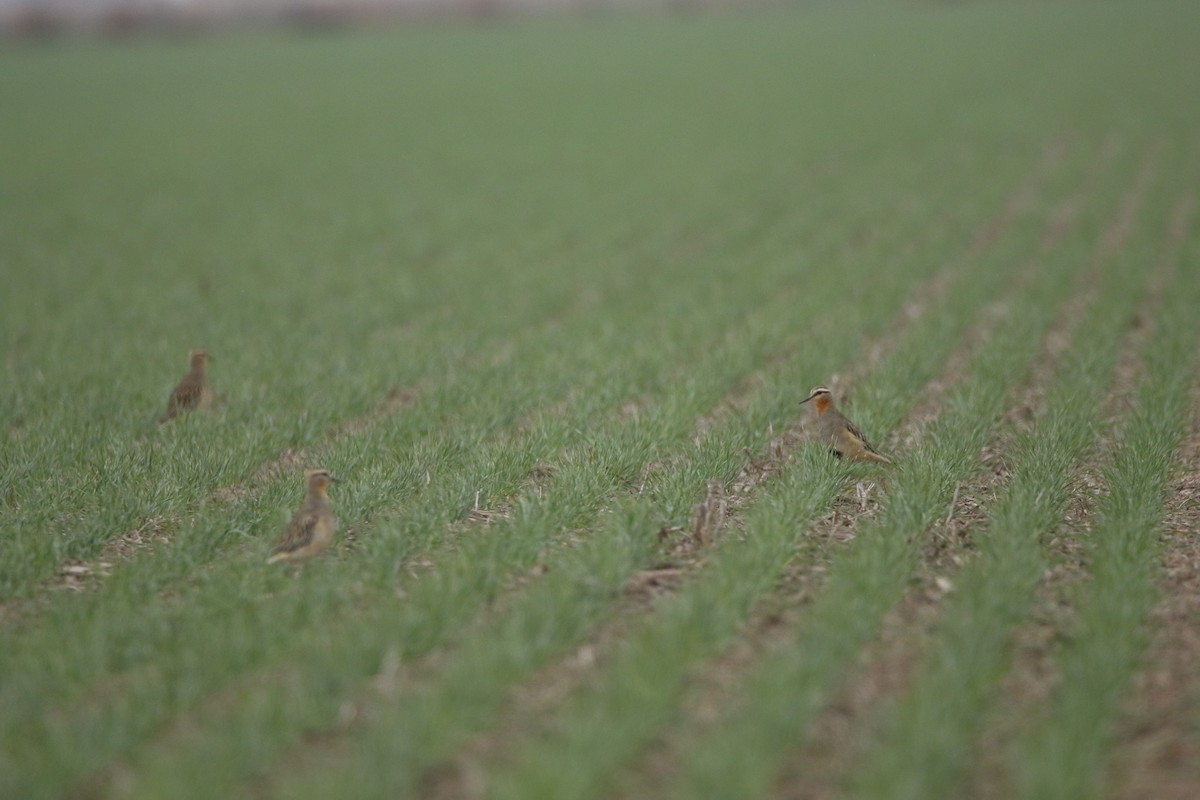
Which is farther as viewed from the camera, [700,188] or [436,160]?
[436,160]

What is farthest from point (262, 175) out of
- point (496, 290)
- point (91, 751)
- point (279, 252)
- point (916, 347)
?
point (91, 751)

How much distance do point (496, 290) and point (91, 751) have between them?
9.49 metres

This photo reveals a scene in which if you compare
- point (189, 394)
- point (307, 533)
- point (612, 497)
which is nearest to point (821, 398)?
point (612, 497)

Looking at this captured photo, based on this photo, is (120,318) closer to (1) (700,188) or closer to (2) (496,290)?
(2) (496,290)

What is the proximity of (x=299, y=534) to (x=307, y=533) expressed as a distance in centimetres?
4

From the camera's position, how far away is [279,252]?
52.0 ft

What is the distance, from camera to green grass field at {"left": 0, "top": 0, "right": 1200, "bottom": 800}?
4387 mm

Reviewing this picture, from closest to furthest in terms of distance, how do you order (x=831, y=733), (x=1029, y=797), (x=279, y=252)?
1. (x=1029, y=797)
2. (x=831, y=733)
3. (x=279, y=252)

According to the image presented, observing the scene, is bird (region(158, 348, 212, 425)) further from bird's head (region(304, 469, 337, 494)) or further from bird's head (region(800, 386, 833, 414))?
bird's head (region(800, 386, 833, 414))

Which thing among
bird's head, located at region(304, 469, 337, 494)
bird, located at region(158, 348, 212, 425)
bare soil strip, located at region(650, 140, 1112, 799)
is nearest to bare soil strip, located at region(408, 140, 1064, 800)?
bare soil strip, located at region(650, 140, 1112, 799)

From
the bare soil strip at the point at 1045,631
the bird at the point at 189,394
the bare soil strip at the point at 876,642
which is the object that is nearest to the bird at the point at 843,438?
the bare soil strip at the point at 876,642

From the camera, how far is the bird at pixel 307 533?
5.89 metres

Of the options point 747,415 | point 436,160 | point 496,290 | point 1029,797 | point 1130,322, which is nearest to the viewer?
point 1029,797

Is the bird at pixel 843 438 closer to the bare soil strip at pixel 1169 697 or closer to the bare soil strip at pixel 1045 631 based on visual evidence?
the bare soil strip at pixel 1045 631
